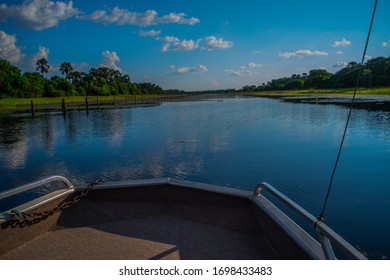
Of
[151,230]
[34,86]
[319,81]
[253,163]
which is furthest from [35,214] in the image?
[319,81]

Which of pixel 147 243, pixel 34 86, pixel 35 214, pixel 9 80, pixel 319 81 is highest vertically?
pixel 319 81

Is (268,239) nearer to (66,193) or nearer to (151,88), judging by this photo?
(66,193)

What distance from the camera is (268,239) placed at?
3.39 m

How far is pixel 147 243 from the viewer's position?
137 inches

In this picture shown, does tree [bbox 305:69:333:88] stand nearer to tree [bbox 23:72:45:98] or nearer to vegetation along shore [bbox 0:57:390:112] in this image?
vegetation along shore [bbox 0:57:390:112]

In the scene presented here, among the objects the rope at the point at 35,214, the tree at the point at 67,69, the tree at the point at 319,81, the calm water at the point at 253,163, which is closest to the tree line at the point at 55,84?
the tree at the point at 67,69

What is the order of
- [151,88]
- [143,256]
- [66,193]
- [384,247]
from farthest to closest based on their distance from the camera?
[151,88]
[384,247]
[66,193]
[143,256]

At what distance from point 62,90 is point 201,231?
90429 mm

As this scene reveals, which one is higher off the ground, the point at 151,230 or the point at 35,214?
the point at 35,214

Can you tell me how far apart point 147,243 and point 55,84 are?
90.5m

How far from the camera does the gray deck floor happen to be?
3267 millimetres

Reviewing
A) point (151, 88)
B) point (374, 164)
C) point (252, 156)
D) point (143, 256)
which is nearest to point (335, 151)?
point (374, 164)

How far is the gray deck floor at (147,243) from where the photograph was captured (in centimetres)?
327

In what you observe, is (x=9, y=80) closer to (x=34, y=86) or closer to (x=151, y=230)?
(x=34, y=86)
